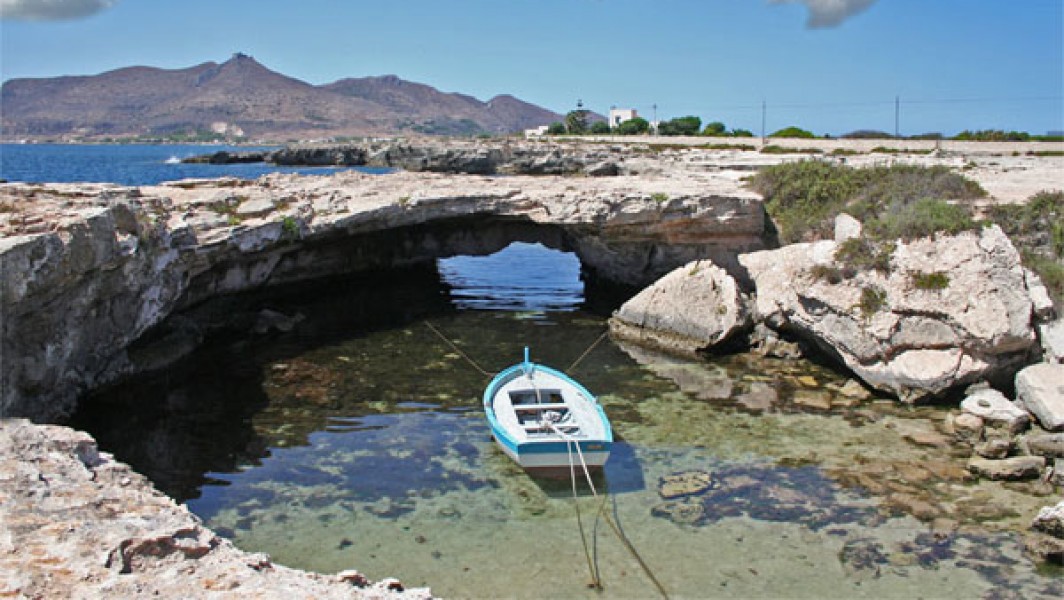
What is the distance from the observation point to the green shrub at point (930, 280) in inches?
616

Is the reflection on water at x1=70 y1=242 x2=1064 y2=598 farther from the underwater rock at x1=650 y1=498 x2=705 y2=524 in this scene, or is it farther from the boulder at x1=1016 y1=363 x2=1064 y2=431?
the boulder at x1=1016 y1=363 x2=1064 y2=431

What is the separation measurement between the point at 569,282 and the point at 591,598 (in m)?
21.1

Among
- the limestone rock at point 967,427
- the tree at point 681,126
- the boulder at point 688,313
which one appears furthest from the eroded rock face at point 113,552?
the tree at point 681,126

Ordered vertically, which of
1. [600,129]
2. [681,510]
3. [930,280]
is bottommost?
[681,510]

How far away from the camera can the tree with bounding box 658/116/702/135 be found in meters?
77.3

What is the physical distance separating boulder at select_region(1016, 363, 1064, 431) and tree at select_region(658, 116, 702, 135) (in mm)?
65096

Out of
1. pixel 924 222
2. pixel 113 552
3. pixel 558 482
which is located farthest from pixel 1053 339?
pixel 113 552

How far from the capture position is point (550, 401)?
566 inches

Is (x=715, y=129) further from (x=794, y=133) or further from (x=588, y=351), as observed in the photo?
(x=588, y=351)

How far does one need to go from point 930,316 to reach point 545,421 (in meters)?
8.58

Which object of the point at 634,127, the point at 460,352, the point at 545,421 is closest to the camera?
the point at 545,421

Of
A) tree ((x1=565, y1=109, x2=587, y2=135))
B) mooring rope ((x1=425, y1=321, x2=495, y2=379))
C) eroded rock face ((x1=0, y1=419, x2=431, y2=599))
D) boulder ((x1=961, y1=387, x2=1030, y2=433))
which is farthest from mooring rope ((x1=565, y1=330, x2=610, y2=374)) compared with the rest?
tree ((x1=565, y1=109, x2=587, y2=135))

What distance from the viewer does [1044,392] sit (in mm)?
13719

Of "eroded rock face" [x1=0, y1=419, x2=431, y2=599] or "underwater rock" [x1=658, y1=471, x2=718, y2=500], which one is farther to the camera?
"underwater rock" [x1=658, y1=471, x2=718, y2=500]
